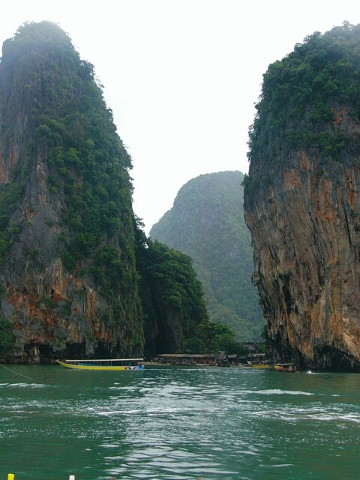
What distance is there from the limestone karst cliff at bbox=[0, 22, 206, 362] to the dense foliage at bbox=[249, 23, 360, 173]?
20.6 metres

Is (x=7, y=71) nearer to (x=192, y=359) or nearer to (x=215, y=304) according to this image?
(x=192, y=359)

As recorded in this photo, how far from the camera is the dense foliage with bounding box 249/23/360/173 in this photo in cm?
4944

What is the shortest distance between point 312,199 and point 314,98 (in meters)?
9.49

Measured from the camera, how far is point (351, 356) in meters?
45.1

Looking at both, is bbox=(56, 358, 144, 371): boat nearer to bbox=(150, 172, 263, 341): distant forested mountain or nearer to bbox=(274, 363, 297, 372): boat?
bbox=(274, 363, 297, 372): boat

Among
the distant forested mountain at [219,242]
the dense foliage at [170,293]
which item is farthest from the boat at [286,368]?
the distant forested mountain at [219,242]

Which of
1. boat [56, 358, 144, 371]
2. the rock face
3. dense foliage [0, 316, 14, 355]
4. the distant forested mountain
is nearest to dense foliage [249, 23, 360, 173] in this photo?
the rock face

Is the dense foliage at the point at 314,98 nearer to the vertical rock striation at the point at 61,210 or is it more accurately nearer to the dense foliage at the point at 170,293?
the vertical rock striation at the point at 61,210

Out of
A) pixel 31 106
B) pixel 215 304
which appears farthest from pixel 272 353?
pixel 215 304

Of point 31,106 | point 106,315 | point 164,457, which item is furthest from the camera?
point 31,106

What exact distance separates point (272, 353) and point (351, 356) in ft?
64.7

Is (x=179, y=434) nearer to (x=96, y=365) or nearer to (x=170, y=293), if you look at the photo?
(x=96, y=365)

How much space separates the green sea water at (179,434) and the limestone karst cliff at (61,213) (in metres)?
31.7

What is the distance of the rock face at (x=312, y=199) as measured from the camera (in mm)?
46625
